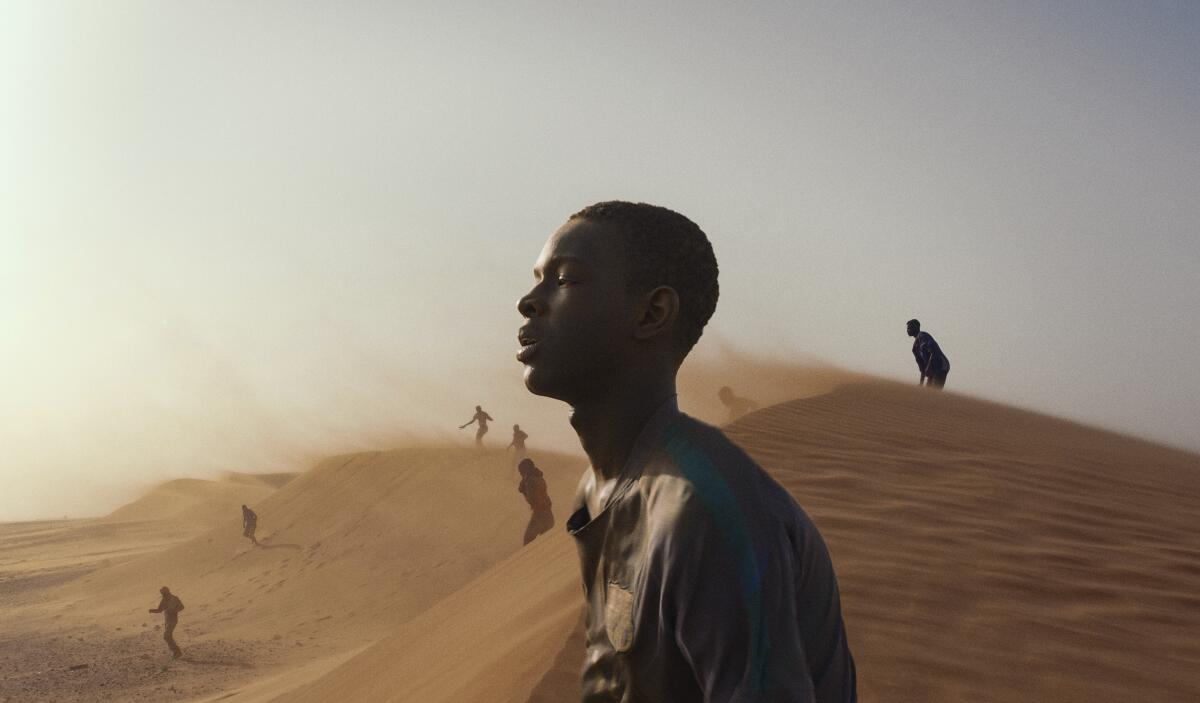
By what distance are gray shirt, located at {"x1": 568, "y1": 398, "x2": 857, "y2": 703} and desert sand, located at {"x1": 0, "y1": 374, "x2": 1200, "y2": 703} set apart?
2.71 metres

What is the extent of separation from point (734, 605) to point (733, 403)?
1663 centimetres

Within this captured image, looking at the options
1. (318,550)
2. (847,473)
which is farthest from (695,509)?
(318,550)

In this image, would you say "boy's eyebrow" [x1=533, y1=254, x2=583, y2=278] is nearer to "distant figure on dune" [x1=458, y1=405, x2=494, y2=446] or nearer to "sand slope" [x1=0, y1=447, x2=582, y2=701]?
"sand slope" [x1=0, y1=447, x2=582, y2=701]

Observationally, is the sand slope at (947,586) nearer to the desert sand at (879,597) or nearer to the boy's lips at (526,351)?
the desert sand at (879,597)

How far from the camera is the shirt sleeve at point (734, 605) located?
1197mm

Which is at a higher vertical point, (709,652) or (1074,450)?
(709,652)

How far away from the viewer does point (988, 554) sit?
5.95m

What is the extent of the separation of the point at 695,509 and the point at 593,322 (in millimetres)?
411

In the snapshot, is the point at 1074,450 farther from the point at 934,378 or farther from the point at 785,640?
the point at 785,640

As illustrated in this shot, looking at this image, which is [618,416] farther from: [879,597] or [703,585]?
[879,597]

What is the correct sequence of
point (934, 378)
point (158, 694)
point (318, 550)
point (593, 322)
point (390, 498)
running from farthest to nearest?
point (390, 498) → point (318, 550) → point (934, 378) → point (158, 694) → point (593, 322)

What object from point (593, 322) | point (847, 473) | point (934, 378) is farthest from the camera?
point (934, 378)

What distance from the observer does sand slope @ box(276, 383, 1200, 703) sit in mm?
4414

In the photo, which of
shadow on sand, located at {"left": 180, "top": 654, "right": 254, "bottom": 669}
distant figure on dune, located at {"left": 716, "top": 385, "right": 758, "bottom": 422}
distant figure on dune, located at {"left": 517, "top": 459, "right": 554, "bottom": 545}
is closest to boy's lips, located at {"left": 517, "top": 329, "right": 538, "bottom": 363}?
distant figure on dune, located at {"left": 517, "top": 459, "right": 554, "bottom": 545}
